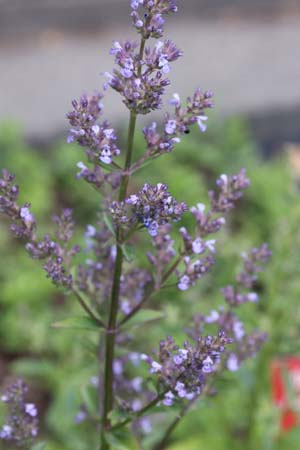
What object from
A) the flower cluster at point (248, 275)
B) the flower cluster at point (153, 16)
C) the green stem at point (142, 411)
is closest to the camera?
the flower cluster at point (153, 16)

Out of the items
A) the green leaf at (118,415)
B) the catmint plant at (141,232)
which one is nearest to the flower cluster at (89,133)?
the catmint plant at (141,232)

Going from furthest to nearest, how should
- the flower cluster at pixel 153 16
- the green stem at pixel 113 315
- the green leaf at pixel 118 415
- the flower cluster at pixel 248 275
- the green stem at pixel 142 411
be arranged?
the flower cluster at pixel 248 275, the green leaf at pixel 118 415, the green stem at pixel 142 411, the green stem at pixel 113 315, the flower cluster at pixel 153 16

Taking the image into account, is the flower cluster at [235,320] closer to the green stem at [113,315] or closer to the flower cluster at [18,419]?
the green stem at [113,315]

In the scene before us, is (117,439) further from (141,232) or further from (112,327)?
(141,232)

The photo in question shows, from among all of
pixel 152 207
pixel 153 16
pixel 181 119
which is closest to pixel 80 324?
pixel 152 207

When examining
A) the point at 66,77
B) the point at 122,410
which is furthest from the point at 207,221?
the point at 66,77

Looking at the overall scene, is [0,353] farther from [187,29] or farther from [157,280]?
[187,29]

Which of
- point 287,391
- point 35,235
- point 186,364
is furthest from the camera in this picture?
point 287,391
